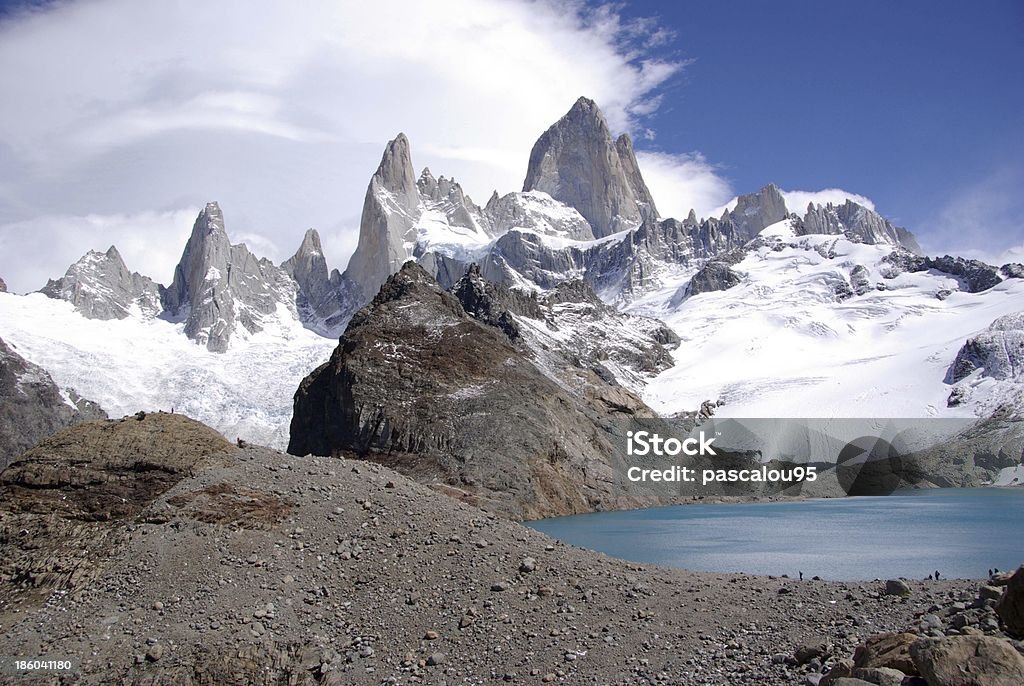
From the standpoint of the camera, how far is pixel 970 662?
11.2 metres

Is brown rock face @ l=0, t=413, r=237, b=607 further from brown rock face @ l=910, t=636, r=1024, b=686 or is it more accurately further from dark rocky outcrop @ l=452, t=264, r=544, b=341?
dark rocky outcrop @ l=452, t=264, r=544, b=341

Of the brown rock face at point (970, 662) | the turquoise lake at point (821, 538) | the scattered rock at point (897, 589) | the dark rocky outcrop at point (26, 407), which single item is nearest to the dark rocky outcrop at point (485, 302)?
the turquoise lake at point (821, 538)

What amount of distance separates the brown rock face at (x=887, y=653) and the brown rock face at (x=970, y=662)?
729 millimetres

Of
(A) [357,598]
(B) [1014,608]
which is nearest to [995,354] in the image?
(B) [1014,608]

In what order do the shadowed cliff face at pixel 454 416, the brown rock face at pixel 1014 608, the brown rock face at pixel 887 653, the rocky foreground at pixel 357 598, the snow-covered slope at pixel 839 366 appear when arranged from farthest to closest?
the snow-covered slope at pixel 839 366 → the shadowed cliff face at pixel 454 416 → the rocky foreground at pixel 357 598 → the brown rock face at pixel 1014 608 → the brown rock face at pixel 887 653

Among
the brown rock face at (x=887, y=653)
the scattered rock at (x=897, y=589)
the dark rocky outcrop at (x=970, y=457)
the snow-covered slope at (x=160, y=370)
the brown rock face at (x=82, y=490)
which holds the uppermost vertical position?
the snow-covered slope at (x=160, y=370)

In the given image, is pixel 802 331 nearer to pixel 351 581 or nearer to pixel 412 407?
pixel 412 407

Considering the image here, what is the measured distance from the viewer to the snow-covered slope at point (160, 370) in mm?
150750

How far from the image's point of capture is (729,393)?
506 ft

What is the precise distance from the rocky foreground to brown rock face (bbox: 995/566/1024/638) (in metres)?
0.05

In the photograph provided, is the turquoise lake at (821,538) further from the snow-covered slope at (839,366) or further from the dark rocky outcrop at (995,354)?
the snow-covered slope at (839,366)

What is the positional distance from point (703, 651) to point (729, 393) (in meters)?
143

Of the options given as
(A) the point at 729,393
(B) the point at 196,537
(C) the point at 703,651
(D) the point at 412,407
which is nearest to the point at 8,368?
(D) the point at 412,407

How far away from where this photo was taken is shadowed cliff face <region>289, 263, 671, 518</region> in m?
67.6
